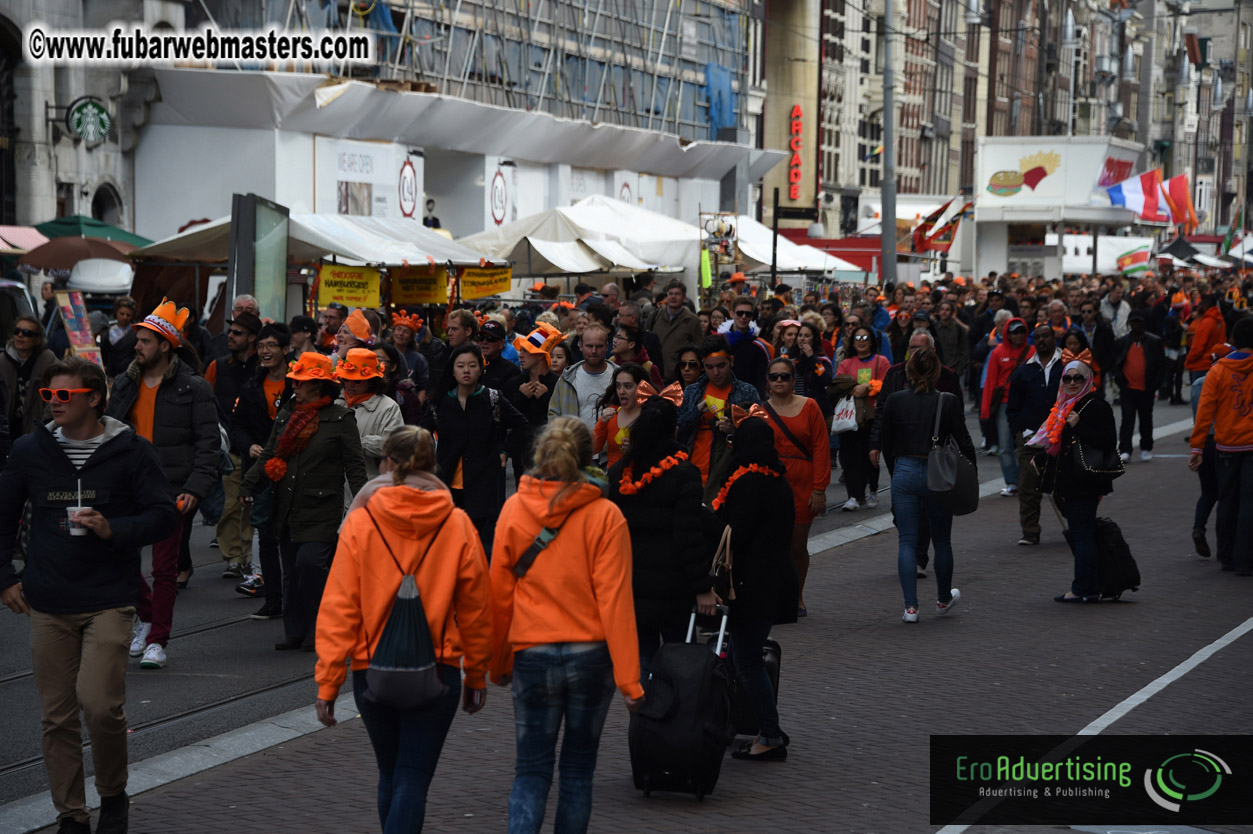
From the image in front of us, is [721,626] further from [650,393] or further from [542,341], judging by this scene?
[542,341]

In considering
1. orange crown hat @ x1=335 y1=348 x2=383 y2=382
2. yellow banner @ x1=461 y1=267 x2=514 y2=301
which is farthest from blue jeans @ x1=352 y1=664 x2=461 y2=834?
yellow banner @ x1=461 y1=267 x2=514 y2=301

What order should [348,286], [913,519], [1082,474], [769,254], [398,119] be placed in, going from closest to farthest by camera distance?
1. [913,519]
2. [1082,474]
3. [348,286]
4. [769,254]
5. [398,119]

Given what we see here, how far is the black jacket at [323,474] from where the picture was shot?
906cm

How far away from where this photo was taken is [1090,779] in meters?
7.02

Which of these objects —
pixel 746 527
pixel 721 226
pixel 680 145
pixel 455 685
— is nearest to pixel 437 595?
pixel 455 685

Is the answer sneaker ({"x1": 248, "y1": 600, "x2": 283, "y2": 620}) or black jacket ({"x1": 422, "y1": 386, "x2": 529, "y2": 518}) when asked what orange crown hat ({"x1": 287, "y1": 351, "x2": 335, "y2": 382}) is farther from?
sneaker ({"x1": 248, "y1": 600, "x2": 283, "y2": 620})

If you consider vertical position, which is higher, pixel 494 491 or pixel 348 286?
pixel 348 286

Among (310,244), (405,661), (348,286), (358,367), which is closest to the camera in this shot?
(405,661)

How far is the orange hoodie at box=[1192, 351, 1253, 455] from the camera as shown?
39.1ft

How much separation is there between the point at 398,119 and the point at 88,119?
759cm

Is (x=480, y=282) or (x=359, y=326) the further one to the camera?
(x=480, y=282)

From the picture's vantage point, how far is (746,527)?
7.10 meters

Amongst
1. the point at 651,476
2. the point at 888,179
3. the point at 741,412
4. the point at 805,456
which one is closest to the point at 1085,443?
the point at 805,456

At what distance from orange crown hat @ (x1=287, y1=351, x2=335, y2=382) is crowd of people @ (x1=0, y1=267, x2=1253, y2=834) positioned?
0.01 metres
